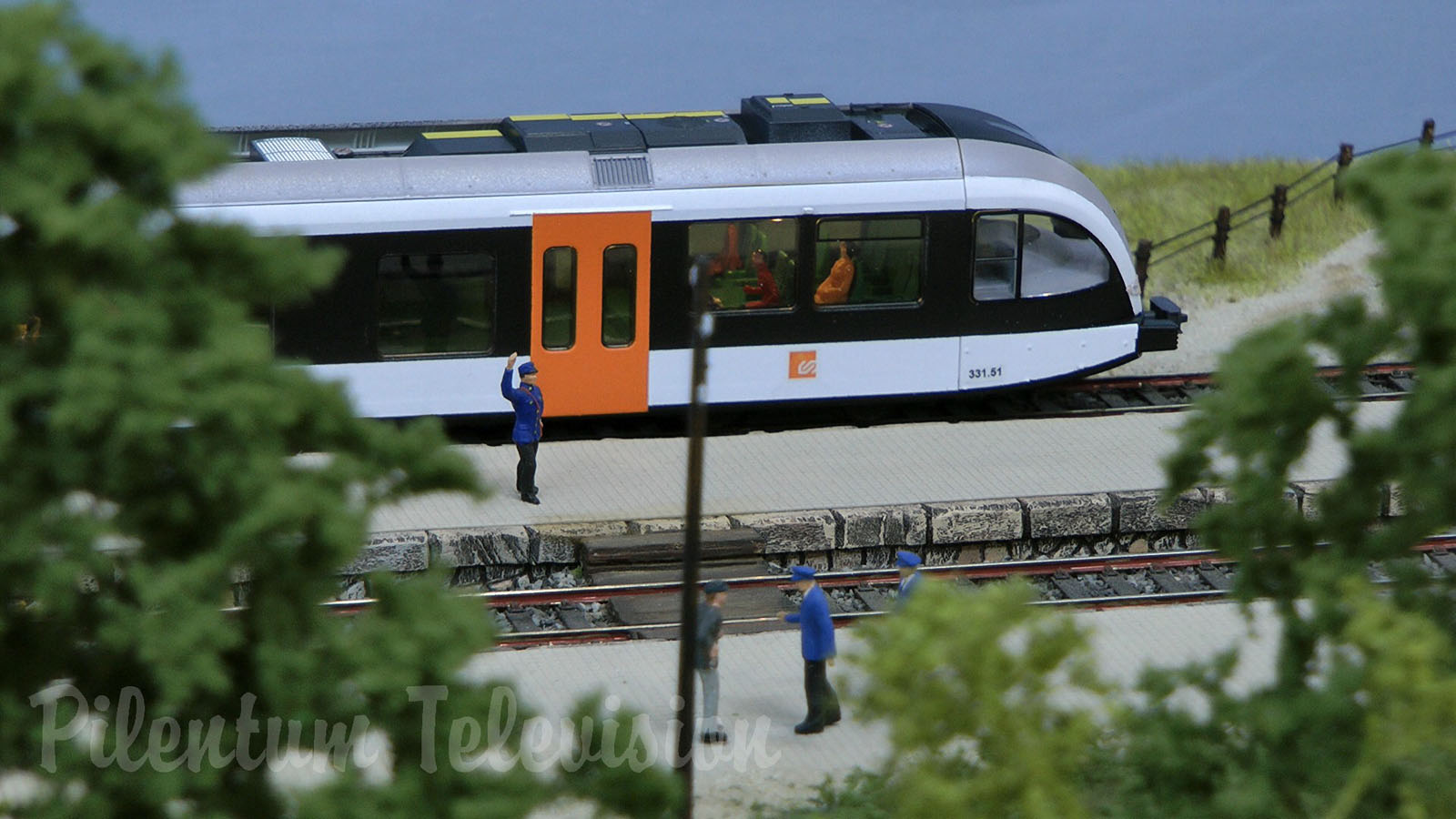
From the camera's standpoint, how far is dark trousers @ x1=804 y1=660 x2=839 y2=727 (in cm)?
1378

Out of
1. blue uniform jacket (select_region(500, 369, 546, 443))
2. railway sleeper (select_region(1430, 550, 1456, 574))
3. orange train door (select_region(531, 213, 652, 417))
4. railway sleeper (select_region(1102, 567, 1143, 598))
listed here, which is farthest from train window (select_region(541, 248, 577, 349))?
railway sleeper (select_region(1430, 550, 1456, 574))

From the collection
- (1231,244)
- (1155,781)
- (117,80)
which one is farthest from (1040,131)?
(117,80)

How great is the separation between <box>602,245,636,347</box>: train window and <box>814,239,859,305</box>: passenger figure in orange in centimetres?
189

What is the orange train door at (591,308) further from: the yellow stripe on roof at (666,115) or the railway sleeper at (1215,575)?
the railway sleeper at (1215,575)

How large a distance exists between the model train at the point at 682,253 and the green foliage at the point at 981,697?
1148cm

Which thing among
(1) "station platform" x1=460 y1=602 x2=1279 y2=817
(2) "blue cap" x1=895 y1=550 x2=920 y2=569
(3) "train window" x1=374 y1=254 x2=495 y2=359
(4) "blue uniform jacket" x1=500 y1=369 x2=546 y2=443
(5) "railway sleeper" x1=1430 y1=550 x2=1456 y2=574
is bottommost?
(1) "station platform" x1=460 y1=602 x2=1279 y2=817

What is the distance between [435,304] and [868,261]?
4383mm

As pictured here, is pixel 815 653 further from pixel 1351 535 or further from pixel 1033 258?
pixel 1033 258

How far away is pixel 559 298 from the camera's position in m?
18.5

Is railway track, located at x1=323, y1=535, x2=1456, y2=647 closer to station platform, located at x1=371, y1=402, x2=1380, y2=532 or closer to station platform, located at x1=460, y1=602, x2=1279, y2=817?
station platform, located at x1=460, y1=602, x2=1279, y2=817

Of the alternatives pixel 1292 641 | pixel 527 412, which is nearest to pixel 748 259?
pixel 527 412

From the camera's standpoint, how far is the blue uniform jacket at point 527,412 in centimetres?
1745

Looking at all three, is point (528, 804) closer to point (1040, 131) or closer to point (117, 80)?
point (117, 80)

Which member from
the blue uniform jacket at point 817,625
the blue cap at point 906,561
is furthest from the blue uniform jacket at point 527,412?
the blue uniform jacket at point 817,625
